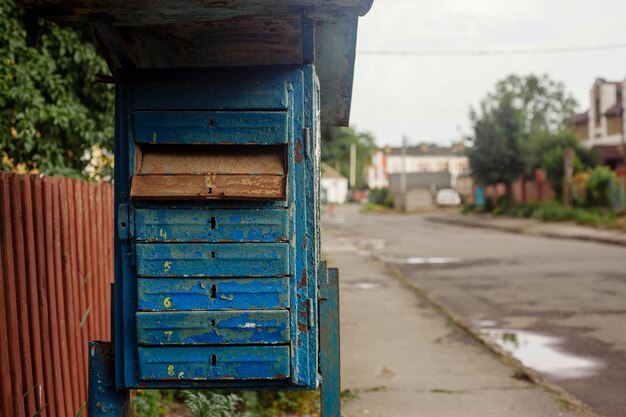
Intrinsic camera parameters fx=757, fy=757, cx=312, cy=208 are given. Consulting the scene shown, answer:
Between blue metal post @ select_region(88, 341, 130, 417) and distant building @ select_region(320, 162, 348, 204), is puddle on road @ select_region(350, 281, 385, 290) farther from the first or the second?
distant building @ select_region(320, 162, 348, 204)

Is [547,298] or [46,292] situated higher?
[46,292]

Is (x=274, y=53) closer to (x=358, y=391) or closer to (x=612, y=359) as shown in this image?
(x=358, y=391)

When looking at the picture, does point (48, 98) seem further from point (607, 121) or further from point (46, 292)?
point (607, 121)

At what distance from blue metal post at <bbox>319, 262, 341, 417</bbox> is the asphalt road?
2.87 m

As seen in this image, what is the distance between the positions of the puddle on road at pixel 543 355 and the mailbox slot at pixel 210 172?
4420 millimetres

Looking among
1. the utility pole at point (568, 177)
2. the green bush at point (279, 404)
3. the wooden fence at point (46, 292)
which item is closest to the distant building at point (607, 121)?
the utility pole at point (568, 177)

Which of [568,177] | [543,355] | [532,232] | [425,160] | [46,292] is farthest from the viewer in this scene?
[425,160]

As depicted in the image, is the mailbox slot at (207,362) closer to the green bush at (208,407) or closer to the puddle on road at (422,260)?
the green bush at (208,407)

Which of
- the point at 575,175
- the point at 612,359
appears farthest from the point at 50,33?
the point at 575,175

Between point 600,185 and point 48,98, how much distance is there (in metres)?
25.0

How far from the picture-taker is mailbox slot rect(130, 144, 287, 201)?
9.84 ft

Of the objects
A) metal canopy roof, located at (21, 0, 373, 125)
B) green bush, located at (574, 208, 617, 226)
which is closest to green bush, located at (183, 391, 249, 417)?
metal canopy roof, located at (21, 0, 373, 125)

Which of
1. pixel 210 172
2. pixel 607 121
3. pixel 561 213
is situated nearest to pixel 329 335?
pixel 210 172

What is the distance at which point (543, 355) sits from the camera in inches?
290
